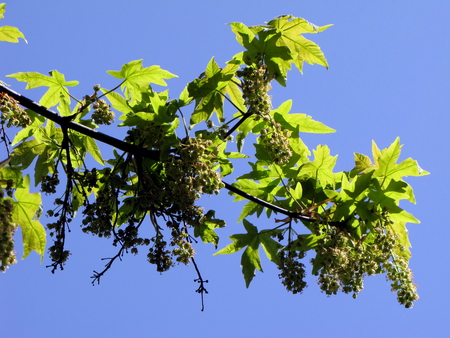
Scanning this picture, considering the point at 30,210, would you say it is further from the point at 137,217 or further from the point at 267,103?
the point at 267,103

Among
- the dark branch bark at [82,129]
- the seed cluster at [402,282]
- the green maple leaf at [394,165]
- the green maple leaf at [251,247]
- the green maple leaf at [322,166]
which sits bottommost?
the seed cluster at [402,282]

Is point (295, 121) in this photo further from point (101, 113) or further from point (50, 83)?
point (50, 83)

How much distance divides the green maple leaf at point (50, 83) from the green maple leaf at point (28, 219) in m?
0.58

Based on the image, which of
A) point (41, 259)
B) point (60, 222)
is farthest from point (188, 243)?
point (41, 259)

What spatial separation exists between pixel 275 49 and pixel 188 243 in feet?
3.96

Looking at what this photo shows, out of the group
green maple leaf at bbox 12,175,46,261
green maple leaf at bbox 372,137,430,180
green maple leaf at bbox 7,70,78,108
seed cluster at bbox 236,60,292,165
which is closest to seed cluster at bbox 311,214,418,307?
green maple leaf at bbox 372,137,430,180

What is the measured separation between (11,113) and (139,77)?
2.85ft

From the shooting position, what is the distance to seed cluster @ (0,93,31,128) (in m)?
2.62

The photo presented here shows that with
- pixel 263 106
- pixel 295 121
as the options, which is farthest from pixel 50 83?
pixel 295 121

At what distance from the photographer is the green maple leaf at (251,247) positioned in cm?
337

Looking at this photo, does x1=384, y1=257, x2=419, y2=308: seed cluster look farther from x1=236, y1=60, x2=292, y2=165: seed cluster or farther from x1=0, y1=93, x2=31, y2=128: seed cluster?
x1=0, y1=93, x2=31, y2=128: seed cluster

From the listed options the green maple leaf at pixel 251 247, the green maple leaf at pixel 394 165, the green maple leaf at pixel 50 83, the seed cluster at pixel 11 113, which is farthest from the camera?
the green maple leaf at pixel 251 247

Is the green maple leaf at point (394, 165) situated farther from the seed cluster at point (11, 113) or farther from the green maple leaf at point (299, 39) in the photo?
the seed cluster at point (11, 113)

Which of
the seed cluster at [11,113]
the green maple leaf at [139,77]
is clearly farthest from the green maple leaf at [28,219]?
the green maple leaf at [139,77]
